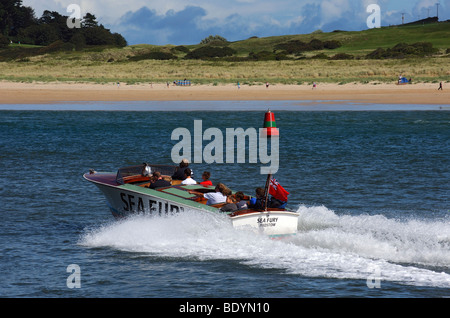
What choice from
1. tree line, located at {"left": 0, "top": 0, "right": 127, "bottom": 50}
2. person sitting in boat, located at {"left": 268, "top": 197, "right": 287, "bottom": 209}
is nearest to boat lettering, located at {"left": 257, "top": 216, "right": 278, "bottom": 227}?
person sitting in boat, located at {"left": 268, "top": 197, "right": 287, "bottom": 209}

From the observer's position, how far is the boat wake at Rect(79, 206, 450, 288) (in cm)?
1283

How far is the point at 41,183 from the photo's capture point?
885 inches

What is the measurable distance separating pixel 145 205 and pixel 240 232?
9.12ft

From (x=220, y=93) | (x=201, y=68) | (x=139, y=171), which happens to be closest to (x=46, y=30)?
(x=201, y=68)

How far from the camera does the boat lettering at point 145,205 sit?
15055 millimetres

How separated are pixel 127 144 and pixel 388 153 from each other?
41.5ft

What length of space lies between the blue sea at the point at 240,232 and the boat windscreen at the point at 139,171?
3.86 feet

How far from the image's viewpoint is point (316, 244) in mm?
14273

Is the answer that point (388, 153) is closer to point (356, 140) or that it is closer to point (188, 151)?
point (356, 140)

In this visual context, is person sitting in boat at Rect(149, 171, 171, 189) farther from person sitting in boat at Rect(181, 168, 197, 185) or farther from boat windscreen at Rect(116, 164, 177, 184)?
boat windscreen at Rect(116, 164, 177, 184)

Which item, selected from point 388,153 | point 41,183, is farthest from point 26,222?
point 388,153

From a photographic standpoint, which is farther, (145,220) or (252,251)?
(145,220)

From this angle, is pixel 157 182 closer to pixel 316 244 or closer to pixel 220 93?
pixel 316 244
